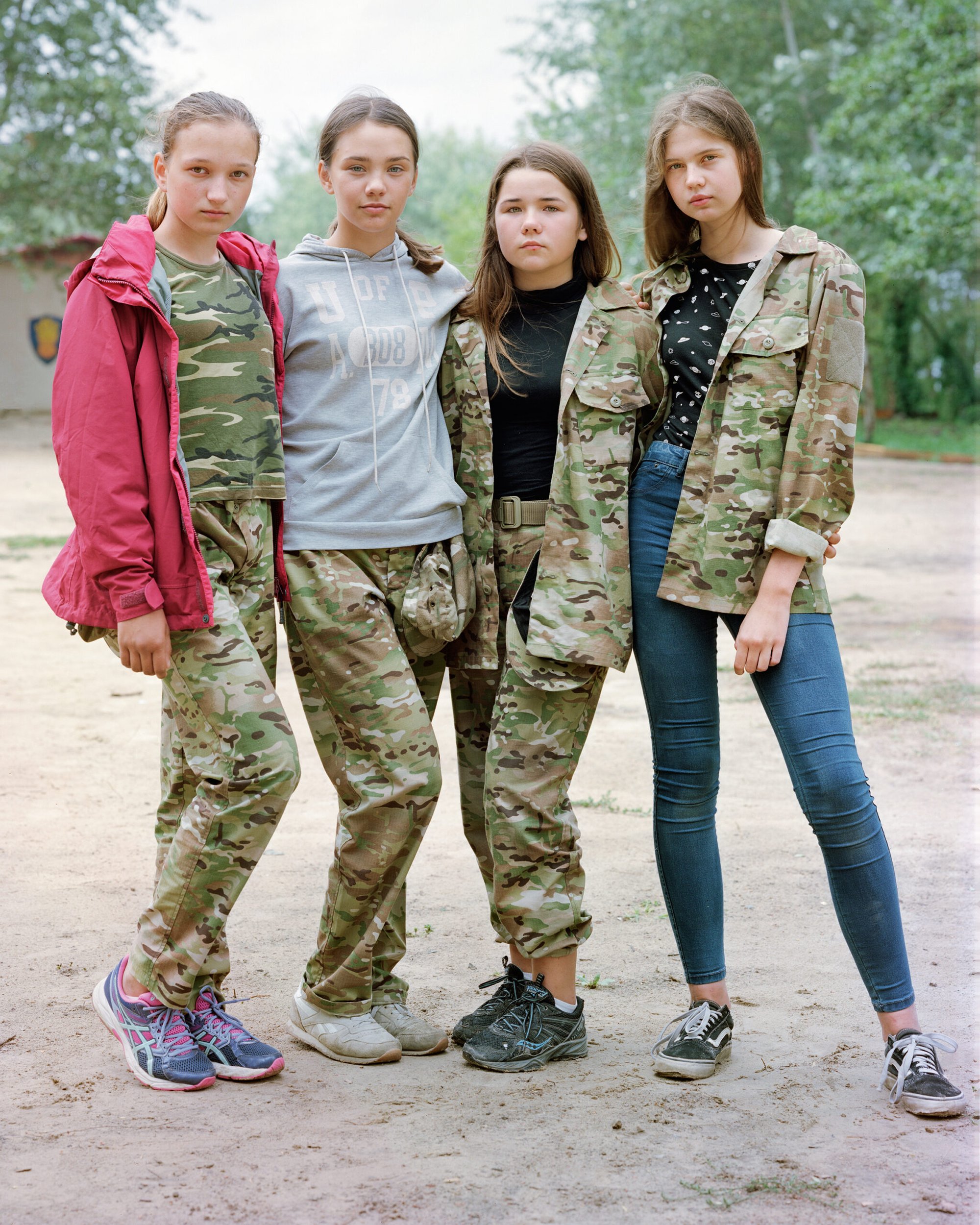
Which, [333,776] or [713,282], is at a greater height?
[713,282]

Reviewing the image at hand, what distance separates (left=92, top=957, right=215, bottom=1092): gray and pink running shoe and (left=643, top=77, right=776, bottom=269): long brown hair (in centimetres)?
207

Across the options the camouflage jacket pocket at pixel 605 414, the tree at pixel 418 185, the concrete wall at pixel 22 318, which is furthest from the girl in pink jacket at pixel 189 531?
the tree at pixel 418 185

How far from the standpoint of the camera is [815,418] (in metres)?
2.75

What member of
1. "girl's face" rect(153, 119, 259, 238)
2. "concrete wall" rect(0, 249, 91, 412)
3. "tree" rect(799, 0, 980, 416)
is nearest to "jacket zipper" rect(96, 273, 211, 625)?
"girl's face" rect(153, 119, 259, 238)

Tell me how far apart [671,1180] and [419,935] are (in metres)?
1.60

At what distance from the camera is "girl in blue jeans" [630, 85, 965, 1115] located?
2.75 metres

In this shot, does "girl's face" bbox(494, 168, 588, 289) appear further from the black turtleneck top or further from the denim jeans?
the denim jeans

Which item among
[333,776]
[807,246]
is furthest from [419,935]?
[807,246]

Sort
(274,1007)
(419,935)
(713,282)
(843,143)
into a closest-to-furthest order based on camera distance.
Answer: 1. (713,282)
2. (274,1007)
3. (419,935)
4. (843,143)

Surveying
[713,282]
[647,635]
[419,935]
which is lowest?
[419,935]

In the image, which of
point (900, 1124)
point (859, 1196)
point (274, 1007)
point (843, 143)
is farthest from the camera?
point (843, 143)

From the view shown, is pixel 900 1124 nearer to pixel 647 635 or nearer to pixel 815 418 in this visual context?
pixel 647 635

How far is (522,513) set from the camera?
3.02 meters

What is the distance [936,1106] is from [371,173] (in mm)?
2351
